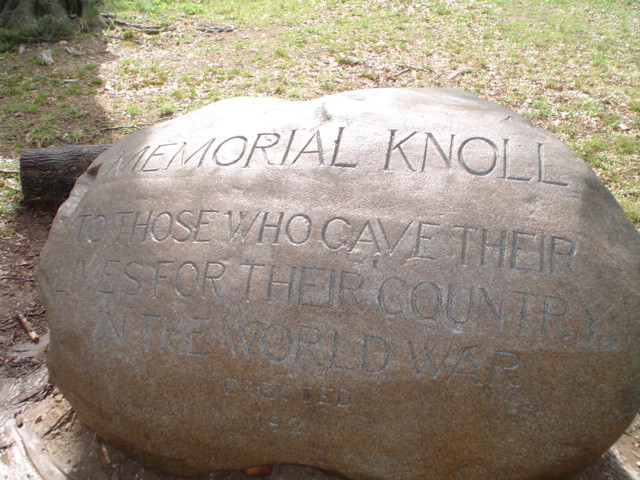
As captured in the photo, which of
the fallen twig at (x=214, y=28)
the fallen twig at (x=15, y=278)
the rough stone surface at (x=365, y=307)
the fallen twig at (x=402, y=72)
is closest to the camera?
the rough stone surface at (x=365, y=307)

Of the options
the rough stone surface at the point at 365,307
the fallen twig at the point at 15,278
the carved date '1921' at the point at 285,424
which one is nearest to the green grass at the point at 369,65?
the fallen twig at the point at 15,278

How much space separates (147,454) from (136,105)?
440 centimetres

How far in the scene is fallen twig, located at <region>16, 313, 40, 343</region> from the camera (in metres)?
3.09

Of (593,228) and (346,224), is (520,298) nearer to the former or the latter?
(593,228)

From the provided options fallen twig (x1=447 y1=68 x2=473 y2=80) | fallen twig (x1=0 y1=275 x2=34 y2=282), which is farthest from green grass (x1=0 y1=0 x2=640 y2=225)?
fallen twig (x1=0 y1=275 x2=34 y2=282)

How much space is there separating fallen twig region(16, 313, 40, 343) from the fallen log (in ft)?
4.05

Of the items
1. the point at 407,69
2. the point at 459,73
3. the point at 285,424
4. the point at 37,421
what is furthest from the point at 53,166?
the point at 459,73

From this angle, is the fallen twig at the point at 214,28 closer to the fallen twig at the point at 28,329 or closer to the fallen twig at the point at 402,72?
the fallen twig at the point at 402,72

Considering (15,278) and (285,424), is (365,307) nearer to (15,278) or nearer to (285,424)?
(285,424)

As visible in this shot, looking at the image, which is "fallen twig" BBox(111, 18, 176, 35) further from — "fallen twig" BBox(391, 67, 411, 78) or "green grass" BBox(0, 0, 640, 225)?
"fallen twig" BBox(391, 67, 411, 78)

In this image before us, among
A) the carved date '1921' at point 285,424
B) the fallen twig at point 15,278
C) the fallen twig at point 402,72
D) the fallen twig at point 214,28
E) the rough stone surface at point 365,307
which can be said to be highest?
the rough stone surface at point 365,307

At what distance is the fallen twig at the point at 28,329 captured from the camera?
122 inches

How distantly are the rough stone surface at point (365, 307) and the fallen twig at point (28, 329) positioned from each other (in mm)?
762

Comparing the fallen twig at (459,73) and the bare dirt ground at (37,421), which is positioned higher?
the fallen twig at (459,73)
